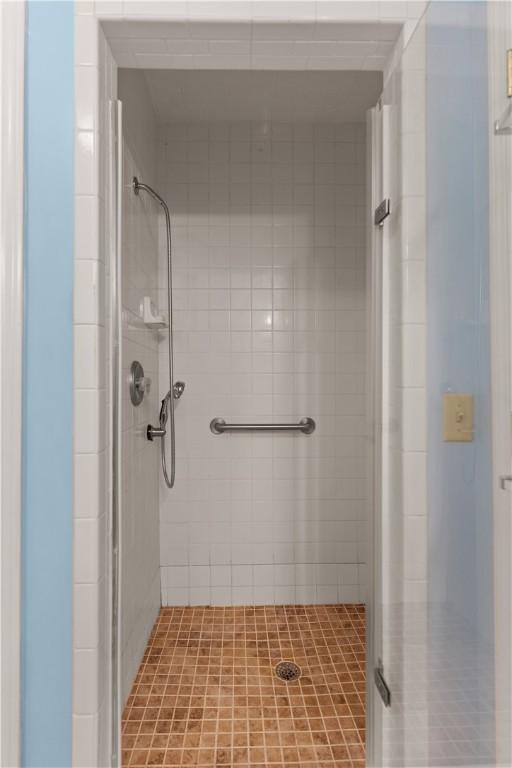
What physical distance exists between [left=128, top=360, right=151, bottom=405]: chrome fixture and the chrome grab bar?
1.73ft

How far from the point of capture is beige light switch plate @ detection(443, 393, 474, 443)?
900mm

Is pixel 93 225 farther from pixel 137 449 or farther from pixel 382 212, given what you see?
pixel 137 449

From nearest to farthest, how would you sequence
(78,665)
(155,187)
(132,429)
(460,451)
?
(460,451)
(78,665)
(132,429)
(155,187)

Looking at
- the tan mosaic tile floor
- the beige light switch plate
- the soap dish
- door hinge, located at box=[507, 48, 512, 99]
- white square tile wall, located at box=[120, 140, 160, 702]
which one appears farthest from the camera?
the soap dish

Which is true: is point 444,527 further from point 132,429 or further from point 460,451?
point 132,429

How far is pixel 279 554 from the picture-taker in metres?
2.31

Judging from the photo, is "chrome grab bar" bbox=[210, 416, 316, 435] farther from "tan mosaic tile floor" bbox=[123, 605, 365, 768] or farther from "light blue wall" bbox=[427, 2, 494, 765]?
"light blue wall" bbox=[427, 2, 494, 765]

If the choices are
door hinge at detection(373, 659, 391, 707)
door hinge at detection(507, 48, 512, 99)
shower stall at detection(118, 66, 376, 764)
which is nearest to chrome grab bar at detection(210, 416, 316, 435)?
shower stall at detection(118, 66, 376, 764)

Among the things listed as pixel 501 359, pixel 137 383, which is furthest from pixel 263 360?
pixel 501 359

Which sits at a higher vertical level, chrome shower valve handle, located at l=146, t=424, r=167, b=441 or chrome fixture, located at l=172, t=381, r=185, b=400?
chrome fixture, located at l=172, t=381, r=185, b=400

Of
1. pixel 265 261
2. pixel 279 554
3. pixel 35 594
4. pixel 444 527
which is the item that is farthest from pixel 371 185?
pixel 279 554

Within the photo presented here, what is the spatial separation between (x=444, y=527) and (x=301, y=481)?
1348 millimetres

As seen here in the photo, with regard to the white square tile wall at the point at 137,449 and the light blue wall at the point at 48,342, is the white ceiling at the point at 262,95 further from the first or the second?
the light blue wall at the point at 48,342

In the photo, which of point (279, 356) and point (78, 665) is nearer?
point (78, 665)
